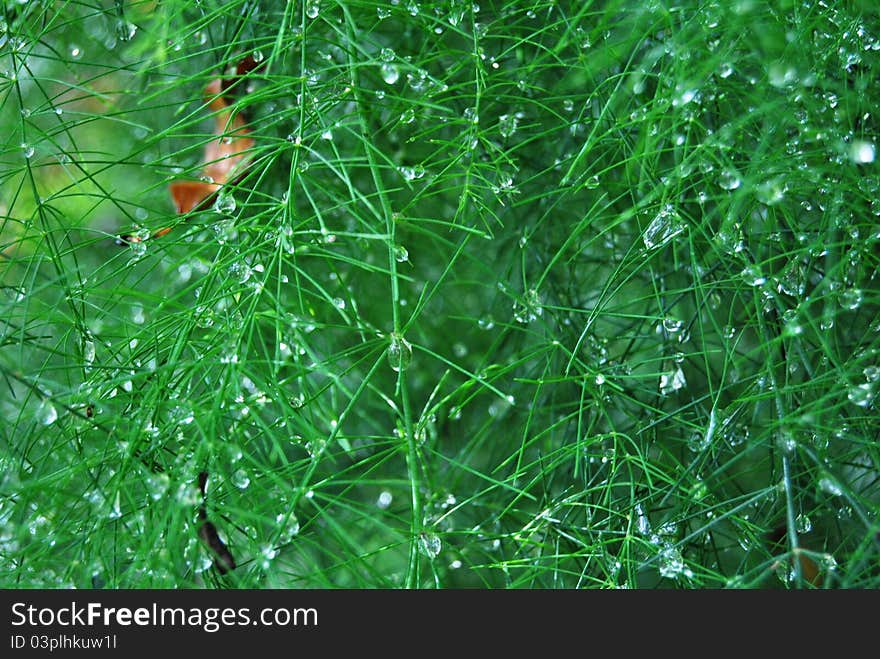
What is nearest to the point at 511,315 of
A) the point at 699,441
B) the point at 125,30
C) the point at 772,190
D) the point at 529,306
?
the point at 529,306

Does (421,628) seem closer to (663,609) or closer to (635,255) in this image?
(663,609)

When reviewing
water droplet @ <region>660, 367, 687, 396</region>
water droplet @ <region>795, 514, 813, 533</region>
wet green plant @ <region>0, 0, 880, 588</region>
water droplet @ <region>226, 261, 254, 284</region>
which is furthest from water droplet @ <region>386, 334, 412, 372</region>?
water droplet @ <region>795, 514, 813, 533</region>

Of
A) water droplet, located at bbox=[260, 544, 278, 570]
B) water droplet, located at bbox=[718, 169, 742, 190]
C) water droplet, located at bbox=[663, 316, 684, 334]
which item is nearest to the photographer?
Answer: water droplet, located at bbox=[260, 544, 278, 570]

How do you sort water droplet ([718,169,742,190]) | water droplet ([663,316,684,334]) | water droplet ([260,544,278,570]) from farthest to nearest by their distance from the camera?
water droplet ([663,316,684,334])
water droplet ([718,169,742,190])
water droplet ([260,544,278,570])

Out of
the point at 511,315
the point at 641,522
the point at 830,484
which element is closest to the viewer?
the point at 830,484

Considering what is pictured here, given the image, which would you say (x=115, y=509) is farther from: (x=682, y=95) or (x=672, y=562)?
(x=682, y=95)

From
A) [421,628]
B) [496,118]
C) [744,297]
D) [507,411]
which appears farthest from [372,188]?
[421,628]

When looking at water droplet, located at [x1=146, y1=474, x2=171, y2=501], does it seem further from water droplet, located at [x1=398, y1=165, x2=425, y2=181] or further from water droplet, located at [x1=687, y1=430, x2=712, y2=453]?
water droplet, located at [x1=687, y1=430, x2=712, y2=453]

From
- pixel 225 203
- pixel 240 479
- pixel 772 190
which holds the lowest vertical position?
pixel 240 479
